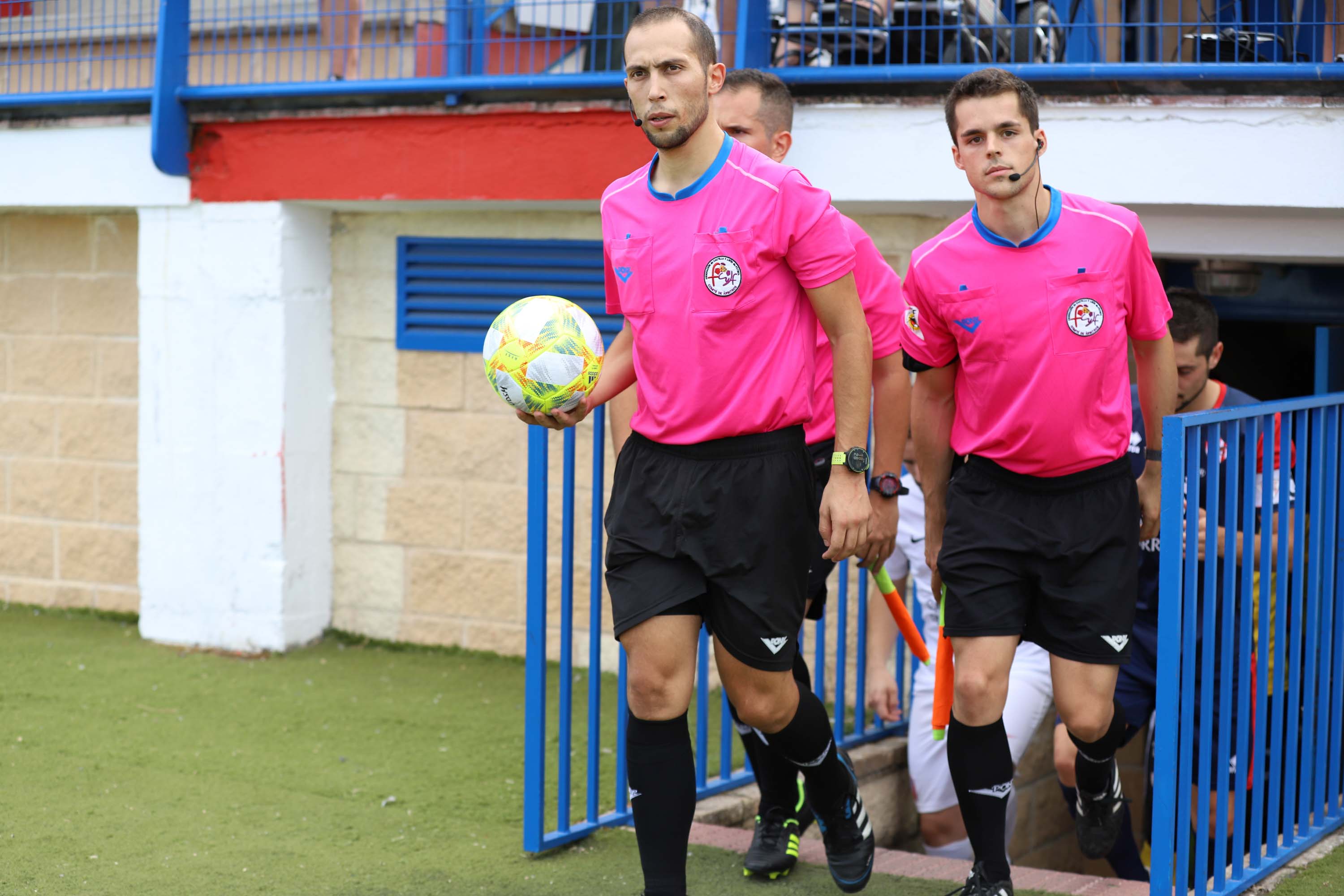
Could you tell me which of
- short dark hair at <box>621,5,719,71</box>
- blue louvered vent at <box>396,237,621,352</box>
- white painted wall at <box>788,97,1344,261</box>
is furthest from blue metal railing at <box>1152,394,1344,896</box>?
blue louvered vent at <box>396,237,621,352</box>

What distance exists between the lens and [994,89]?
11.4ft

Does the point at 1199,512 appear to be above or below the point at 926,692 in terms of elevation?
above

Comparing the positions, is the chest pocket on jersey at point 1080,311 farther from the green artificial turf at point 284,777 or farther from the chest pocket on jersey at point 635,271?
the green artificial turf at point 284,777

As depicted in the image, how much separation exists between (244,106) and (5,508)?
271 centimetres

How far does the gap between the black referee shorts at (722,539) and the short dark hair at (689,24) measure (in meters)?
0.85

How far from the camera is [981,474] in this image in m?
3.68

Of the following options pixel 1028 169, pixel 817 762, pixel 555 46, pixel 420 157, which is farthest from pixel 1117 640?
pixel 555 46

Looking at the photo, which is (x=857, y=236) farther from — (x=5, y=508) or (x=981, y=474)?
(x=5, y=508)

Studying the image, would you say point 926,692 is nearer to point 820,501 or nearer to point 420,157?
point 820,501

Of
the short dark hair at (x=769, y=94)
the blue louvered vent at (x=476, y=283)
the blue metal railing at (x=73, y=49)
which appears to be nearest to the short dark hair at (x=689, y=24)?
the short dark hair at (x=769, y=94)

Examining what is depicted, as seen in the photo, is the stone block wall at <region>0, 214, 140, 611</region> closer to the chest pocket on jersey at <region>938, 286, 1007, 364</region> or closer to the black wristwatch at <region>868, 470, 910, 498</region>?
the black wristwatch at <region>868, 470, 910, 498</region>

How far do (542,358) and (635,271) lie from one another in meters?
0.29

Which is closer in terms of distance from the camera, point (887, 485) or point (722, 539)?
point (722, 539)

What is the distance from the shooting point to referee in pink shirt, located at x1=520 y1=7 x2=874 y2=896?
3246 mm
